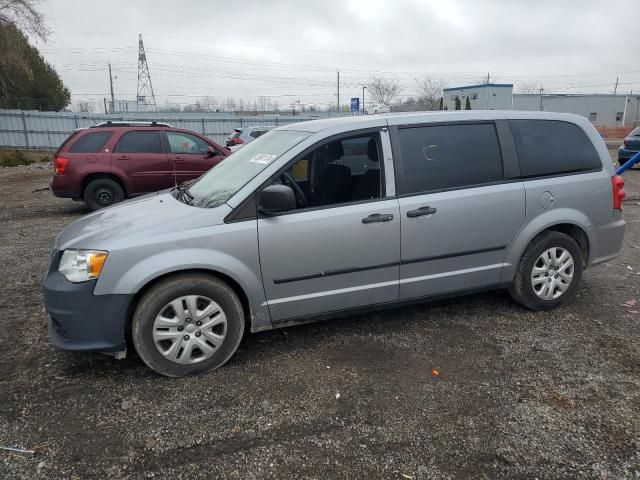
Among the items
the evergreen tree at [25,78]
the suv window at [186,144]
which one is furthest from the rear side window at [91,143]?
the evergreen tree at [25,78]

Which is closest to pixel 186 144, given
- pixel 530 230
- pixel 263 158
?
pixel 263 158

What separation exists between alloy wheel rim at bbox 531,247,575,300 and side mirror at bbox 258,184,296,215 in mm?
2341

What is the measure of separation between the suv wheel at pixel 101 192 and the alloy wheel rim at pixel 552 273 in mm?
7621

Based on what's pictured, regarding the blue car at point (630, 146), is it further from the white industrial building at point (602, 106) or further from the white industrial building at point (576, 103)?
the white industrial building at point (602, 106)

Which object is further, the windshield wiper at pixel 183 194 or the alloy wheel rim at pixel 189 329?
the windshield wiper at pixel 183 194

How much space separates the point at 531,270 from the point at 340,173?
6.35ft

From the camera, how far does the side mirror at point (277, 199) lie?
3.18 meters

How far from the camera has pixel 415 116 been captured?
3889 millimetres

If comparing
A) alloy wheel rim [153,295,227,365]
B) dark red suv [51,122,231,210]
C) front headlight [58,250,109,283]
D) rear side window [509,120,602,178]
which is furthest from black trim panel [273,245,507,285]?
dark red suv [51,122,231,210]

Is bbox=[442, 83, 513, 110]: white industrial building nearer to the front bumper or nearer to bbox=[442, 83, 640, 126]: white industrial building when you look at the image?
bbox=[442, 83, 640, 126]: white industrial building

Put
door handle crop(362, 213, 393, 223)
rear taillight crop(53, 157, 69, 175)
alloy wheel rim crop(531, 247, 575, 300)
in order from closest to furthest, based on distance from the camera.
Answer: door handle crop(362, 213, 393, 223) < alloy wheel rim crop(531, 247, 575, 300) < rear taillight crop(53, 157, 69, 175)

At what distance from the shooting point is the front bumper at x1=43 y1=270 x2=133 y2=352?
3018 mm

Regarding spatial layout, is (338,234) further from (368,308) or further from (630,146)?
(630,146)

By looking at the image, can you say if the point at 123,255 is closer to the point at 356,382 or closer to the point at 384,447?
the point at 356,382
